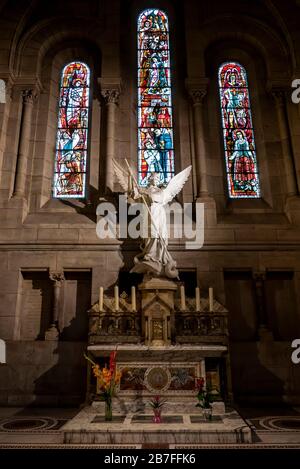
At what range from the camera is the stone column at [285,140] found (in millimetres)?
11093

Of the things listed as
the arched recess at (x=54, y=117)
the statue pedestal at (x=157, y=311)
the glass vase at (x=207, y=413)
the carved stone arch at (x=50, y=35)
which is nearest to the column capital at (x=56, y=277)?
the arched recess at (x=54, y=117)

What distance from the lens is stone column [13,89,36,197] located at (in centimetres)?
1102

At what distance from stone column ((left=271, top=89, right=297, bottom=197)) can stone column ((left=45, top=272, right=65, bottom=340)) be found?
663 cm

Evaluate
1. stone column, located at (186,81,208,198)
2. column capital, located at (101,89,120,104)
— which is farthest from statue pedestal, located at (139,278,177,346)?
column capital, located at (101,89,120,104)

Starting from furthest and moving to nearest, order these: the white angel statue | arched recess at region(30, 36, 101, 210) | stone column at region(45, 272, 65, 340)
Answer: arched recess at region(30, 36, 101, 210) < stone column at region(45, 272, 65, 340) < the white angel statue

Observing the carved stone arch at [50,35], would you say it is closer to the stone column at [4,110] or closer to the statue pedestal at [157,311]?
the stone column at [4,110]

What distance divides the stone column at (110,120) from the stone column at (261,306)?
182 inches

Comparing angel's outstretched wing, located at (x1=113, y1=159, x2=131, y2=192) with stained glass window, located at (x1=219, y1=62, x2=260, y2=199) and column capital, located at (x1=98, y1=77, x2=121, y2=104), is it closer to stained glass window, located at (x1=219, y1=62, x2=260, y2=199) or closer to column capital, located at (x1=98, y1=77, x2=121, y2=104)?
column capital, located at (x1=98, y1=77, x2=121, y2=104)

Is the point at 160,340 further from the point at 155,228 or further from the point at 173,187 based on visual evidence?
the point at 173,187

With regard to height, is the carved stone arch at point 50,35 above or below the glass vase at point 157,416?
above

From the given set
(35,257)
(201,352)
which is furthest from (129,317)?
(35,257)

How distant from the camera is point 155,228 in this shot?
9211 mm
